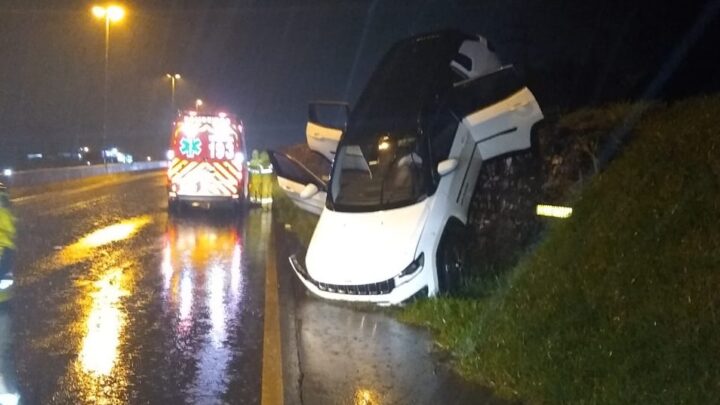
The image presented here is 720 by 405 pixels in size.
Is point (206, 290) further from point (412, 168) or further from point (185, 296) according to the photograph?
point (412, 168)

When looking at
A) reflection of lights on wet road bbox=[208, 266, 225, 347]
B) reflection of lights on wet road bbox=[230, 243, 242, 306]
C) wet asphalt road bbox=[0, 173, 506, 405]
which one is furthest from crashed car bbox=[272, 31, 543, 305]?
reflection of lights on wet road bbox=[208, 266, 225, 347]

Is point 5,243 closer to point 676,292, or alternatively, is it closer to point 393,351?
point 393,351

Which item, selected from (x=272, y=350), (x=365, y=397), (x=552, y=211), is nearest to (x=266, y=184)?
(x=552, y=211)

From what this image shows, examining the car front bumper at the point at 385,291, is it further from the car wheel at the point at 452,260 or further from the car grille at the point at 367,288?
the car wheel at the point at 452,260

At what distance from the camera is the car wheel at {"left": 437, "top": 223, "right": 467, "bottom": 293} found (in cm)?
1003

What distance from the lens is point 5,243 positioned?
6.99 metres

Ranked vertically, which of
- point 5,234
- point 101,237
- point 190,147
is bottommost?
point 101,237

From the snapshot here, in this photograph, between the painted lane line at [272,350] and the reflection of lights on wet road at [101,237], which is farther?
the reflection of lights on wet road at [101,237]

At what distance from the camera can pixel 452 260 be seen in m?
10.4

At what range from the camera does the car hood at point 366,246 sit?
384 inches

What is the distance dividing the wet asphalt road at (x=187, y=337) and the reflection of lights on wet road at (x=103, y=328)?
0.02m

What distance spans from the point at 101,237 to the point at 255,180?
44.6 ft

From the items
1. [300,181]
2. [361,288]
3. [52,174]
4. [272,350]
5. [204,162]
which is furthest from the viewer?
[52,174]

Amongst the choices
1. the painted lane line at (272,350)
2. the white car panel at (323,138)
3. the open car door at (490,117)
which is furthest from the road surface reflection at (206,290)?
the open car door at (490,117)
